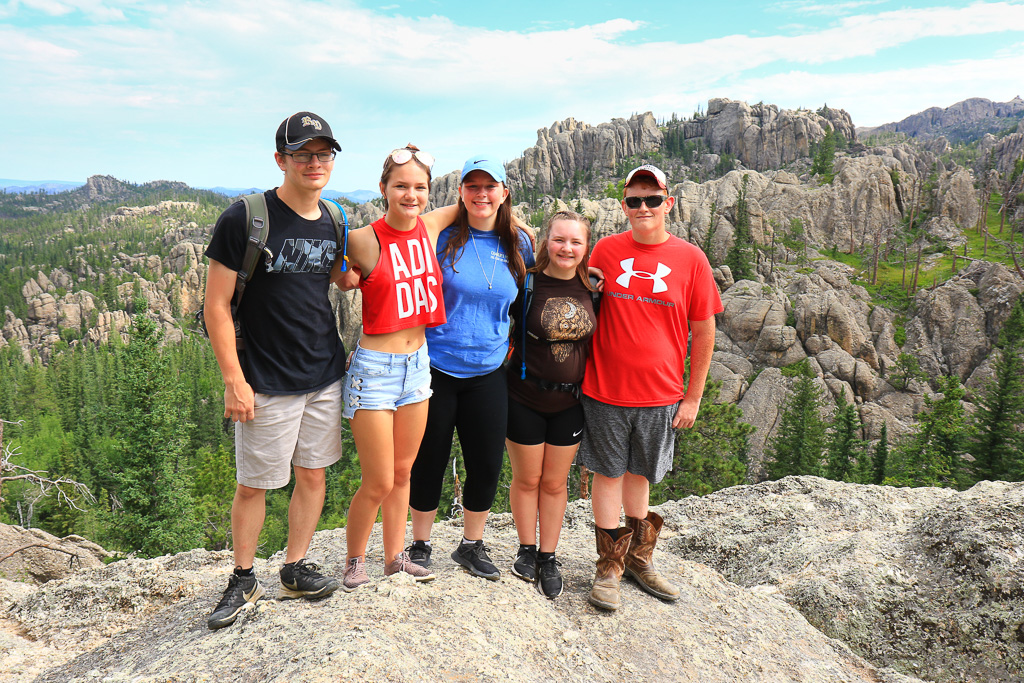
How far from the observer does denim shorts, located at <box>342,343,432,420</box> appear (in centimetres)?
329

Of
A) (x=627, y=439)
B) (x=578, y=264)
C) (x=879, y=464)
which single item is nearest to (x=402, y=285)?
(x=578, y=264)

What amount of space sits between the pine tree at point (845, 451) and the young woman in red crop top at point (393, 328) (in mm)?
30604

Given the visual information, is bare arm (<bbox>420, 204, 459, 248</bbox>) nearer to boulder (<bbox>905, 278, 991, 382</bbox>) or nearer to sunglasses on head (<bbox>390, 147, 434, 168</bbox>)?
sunglasses on head (<bbox>390, 147, 434, 168</bbox>)

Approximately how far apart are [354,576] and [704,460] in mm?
18857

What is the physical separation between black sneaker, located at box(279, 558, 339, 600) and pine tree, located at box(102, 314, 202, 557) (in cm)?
1816

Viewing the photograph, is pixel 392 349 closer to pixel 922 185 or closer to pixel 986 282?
pixel 986 282

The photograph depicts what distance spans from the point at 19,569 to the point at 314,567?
33.7ft

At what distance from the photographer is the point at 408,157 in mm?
3332

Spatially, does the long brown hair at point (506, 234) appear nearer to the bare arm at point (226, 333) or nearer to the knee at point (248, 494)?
the bare arm at point (226, 333)

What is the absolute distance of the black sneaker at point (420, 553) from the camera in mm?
4194

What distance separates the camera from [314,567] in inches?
144

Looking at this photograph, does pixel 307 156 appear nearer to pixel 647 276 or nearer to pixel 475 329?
pixel 475 329

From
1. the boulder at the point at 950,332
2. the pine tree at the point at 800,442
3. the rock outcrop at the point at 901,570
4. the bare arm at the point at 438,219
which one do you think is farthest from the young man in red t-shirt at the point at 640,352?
the boulder at the point at 950,332

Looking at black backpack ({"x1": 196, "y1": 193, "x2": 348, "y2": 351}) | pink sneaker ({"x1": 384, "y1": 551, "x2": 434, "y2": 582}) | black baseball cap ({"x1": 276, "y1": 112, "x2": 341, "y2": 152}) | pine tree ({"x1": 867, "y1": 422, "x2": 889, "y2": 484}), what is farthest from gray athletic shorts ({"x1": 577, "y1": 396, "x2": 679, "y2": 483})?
pine tree ({"x1": 867, "y1": 422, "x2": 889, "y2": 484})
